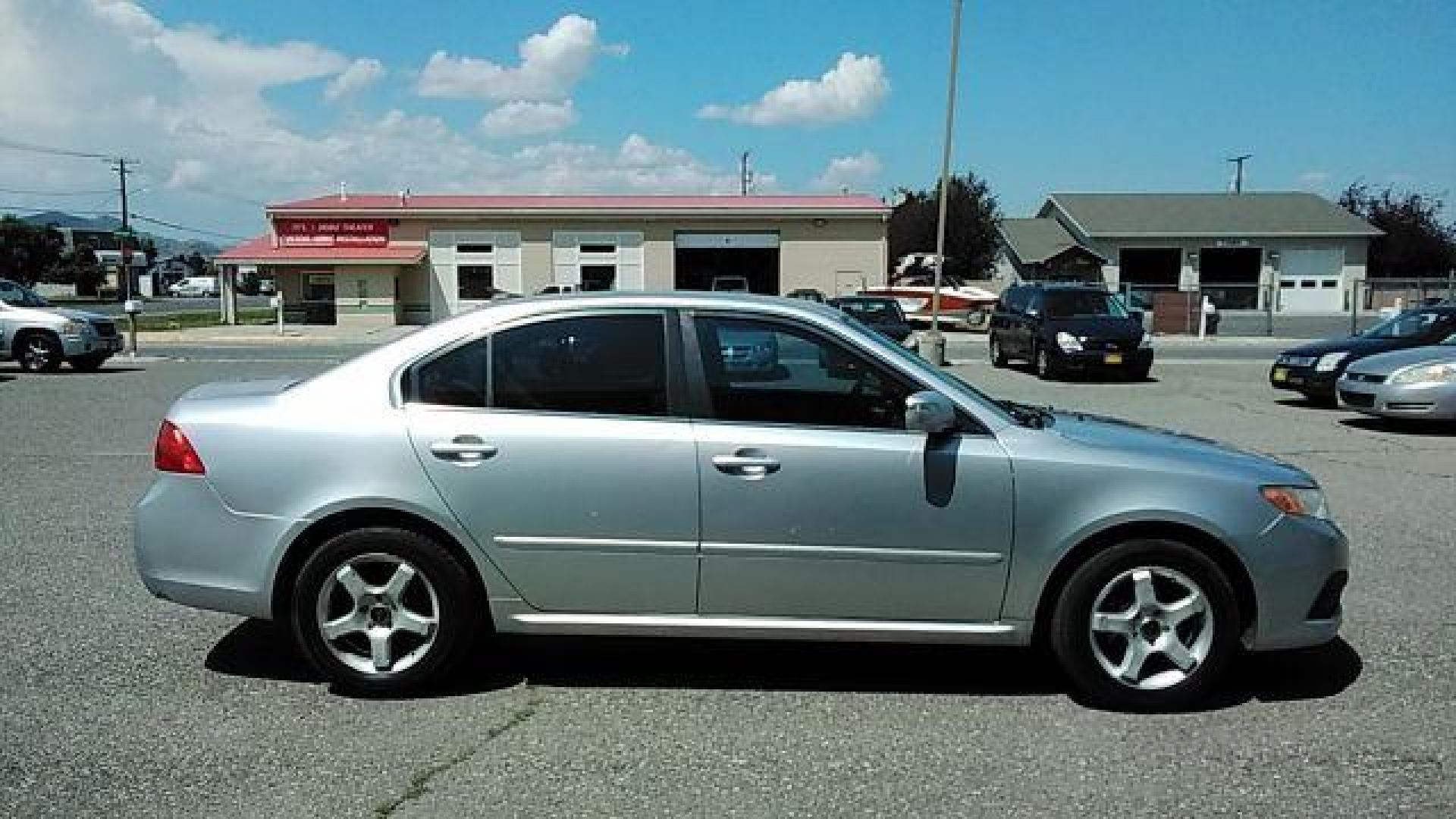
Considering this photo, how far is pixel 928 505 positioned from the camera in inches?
172

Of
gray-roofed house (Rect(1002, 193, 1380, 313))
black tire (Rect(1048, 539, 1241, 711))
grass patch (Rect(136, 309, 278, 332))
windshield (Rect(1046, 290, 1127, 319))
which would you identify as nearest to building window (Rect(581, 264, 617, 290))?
grass patch (Rect(136, 309, 278, 332))

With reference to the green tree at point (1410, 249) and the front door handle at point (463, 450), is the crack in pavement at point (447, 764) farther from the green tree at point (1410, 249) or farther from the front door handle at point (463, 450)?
the green tree at point (1410, 249)

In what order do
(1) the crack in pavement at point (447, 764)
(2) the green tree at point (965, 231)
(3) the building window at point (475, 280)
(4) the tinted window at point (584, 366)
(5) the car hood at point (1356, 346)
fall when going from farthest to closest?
(2) the green tree at point (965, 231), (3) the building window at point (475, 280), (5) the car hood at point (1356, 346), (4) the tinted window at point (584, 366), (1) the crack in pavement at point (447, 764)

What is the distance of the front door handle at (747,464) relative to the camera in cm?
436

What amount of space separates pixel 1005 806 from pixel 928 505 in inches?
45.9

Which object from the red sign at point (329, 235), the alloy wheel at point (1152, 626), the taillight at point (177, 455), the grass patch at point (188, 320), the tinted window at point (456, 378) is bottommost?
the grass patch at point (188, 320)

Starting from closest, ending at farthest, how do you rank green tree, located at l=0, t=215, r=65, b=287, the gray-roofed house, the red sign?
the red sign
the gray-roofed house
green tree, located at l=0, t=215, r=65, b=287

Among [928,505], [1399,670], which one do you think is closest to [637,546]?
[928,505]

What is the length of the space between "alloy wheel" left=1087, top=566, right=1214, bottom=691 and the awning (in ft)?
139

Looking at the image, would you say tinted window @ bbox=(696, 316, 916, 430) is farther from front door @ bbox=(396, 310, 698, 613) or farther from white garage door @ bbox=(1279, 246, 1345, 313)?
white garage door @ bbox=(1279, 246, 1345, 313)

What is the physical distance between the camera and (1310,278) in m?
56.7

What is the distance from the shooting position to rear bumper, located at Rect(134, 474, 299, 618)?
14.8ft

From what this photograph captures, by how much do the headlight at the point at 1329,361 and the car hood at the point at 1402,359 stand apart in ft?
6.04

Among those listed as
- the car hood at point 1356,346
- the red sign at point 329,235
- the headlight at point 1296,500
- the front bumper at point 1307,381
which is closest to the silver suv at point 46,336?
the front bumper at point 1307,381
